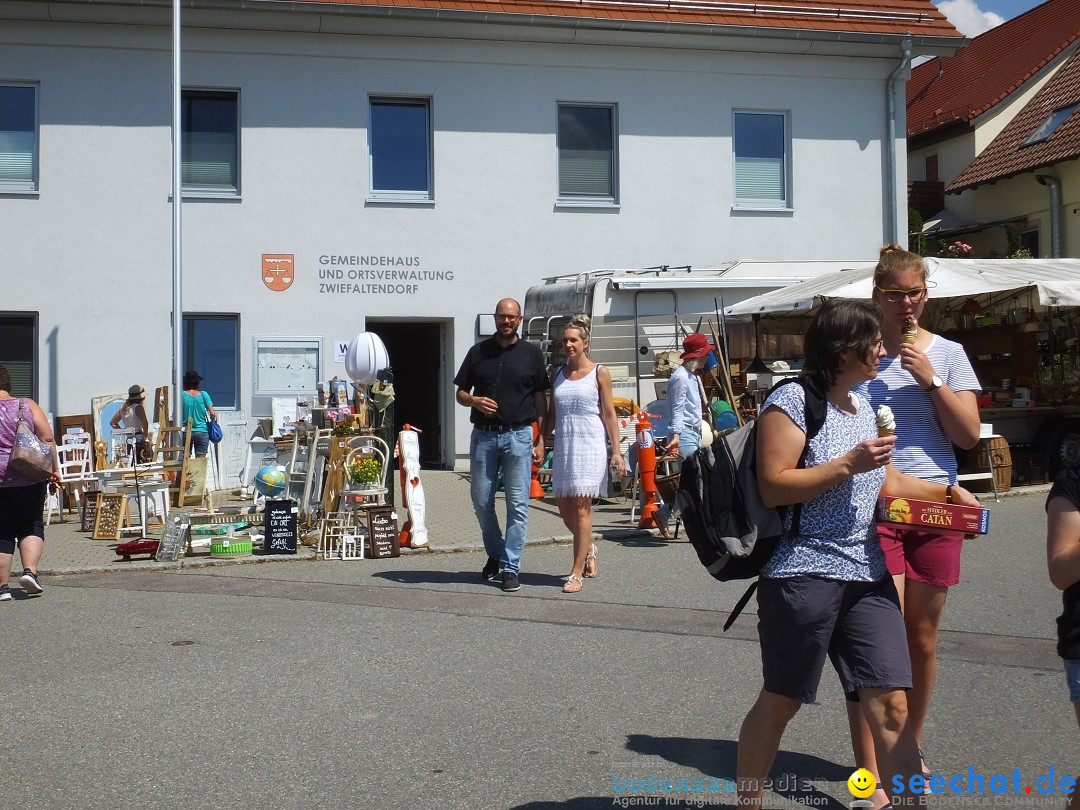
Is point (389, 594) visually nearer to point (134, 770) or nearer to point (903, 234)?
point (134, 770)

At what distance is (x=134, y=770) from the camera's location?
15.8 ft

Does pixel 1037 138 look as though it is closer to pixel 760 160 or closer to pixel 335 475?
pixel 760 160

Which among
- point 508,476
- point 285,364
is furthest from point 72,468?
point 508,476

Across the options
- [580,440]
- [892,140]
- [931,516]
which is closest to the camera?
[931,516]

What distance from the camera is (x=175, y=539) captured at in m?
10.8

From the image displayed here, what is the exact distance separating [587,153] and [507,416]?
1146 cm

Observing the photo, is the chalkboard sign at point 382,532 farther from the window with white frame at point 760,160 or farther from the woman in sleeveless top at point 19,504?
the window with white frame at point 760,160

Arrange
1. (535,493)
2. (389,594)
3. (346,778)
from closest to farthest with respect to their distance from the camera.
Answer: (346,778) < (389,594) < (535,493)

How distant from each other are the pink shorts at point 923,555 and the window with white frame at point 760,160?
52.9 feet

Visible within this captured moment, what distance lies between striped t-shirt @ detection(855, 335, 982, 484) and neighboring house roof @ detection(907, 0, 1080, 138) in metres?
25.4

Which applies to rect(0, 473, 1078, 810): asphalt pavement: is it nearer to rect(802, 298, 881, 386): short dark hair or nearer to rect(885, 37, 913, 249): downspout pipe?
rect(802, 298, 881, 386): short dark hair

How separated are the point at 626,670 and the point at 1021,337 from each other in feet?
41.0

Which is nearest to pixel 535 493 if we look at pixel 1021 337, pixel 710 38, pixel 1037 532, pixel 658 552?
pixel 658 552

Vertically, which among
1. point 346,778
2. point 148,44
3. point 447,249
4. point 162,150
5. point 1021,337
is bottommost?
point 346,778
